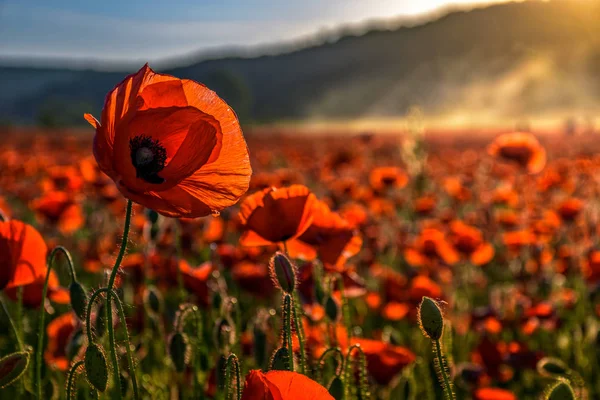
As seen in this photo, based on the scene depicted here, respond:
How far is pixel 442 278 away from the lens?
156 inches

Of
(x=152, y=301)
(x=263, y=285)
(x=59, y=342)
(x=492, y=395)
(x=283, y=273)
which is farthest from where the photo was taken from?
(x=263, y=285)

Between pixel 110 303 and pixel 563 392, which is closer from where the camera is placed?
pixel 110 303

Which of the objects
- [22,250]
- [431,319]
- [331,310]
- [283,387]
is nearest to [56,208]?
[22,250]

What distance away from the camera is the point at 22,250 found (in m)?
1.48

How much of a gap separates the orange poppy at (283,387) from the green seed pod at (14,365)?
0.58 metres

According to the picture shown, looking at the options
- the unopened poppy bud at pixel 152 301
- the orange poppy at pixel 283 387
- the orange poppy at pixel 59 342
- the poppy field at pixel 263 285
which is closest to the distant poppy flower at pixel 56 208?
the poppy field at pixel 263 285

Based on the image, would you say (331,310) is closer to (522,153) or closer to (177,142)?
(177,142)

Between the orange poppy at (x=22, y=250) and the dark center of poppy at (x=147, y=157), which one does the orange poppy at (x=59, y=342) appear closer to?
the orange poppy at (x=22, y=250)

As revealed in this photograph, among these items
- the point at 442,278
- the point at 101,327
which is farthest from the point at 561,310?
the point at 101,327

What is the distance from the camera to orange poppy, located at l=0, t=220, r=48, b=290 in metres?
1.43

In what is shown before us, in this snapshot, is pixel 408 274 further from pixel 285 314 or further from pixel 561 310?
pixel 285 314

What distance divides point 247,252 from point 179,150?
70.3 inches

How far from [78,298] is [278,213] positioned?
498 millimetres

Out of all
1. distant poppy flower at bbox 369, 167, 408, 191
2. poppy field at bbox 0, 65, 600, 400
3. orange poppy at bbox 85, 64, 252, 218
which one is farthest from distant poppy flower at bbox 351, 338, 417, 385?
distant poppy flower at bbox 369, 167, 408, 191
